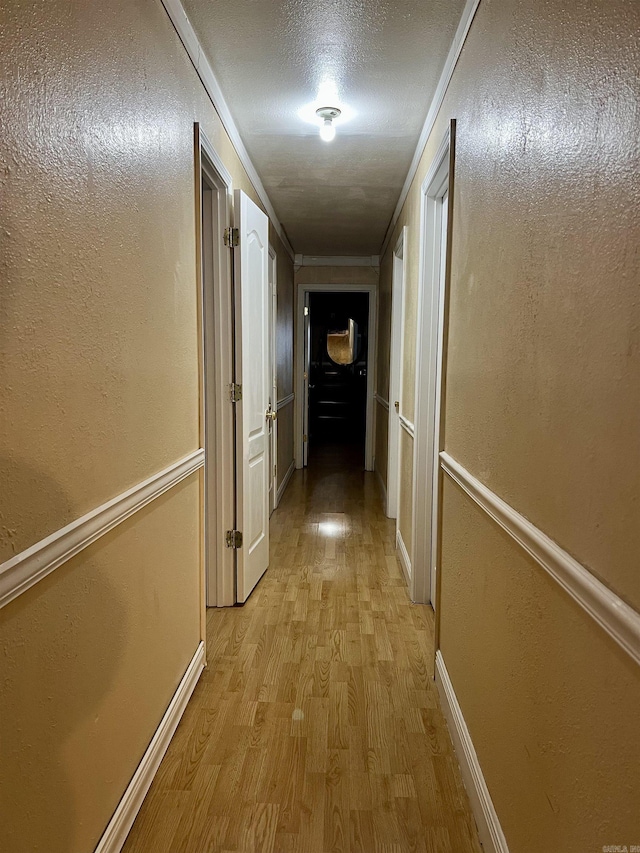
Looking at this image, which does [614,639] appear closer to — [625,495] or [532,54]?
[625,495]

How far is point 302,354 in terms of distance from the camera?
6.29 meters

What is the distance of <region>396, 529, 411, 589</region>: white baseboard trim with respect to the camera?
3.05m

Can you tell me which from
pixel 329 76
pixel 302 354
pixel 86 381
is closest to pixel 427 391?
pixel 329 76

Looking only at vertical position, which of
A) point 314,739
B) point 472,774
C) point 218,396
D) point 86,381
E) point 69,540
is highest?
point 86,381

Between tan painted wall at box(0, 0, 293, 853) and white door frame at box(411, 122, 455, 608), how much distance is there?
1.33 metres

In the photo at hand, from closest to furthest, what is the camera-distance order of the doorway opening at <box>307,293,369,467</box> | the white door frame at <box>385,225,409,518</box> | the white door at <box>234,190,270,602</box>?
the white door at <box>234,190,270,602</box>, the white door frame at <box>385,225,409,518</box>, the doorway opening at <box>307,293,369,467</box>

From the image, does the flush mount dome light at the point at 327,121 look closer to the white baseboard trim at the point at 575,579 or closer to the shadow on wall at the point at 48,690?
the white baseboard trim at the point at 575,579

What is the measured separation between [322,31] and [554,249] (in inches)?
56.1

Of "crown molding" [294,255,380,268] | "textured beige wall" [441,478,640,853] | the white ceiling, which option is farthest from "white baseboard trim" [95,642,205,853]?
"crown molding" [294,255,380,268]

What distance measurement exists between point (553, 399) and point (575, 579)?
1.05 ft

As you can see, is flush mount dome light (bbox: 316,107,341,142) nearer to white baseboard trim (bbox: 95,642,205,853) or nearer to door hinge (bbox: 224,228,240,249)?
door hinge (bbox: 224,228,240,249)

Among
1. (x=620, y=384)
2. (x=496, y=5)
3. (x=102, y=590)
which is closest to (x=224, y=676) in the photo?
(x=102, y=590)

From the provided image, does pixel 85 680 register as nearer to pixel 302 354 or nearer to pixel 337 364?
pixel 302 354

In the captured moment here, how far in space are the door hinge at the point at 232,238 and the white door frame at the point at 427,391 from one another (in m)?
0.91
